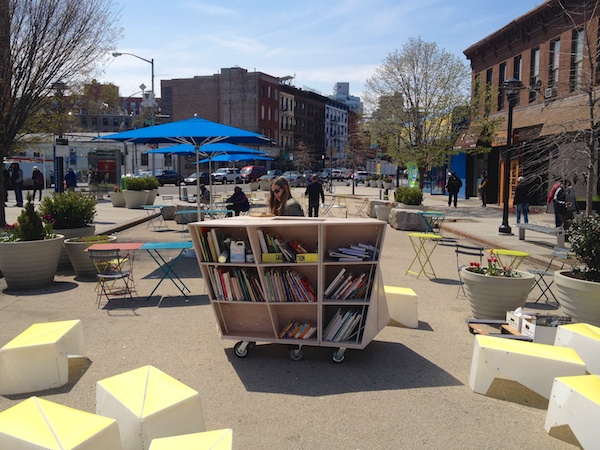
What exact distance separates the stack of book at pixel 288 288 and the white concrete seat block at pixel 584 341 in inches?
96.0

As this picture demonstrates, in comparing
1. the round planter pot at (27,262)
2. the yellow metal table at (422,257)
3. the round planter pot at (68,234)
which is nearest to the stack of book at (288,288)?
the yellow metal table at (422,257)

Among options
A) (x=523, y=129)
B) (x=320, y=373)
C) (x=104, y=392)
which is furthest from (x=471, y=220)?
(x=104, y=392)

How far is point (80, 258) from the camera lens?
30.7 feet

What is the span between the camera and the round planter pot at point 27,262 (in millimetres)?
8359

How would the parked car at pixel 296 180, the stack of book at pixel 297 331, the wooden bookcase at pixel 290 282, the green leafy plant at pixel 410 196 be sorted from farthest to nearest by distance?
the parked car at pixel 296 180
the green leafy plant at pixel 410 196
the stack of book at pixel 297 331
the wooden bookcase at pixel 290 282

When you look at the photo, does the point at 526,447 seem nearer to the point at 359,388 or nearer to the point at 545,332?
the point at 359,388

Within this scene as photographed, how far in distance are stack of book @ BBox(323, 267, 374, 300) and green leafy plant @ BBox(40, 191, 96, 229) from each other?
23.3ft

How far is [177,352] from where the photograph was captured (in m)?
5.68

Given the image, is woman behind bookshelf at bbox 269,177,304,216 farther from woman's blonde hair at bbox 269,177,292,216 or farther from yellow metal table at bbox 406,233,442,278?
yellow metal table at bbox 406,233,442,278

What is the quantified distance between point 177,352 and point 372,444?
103 inches

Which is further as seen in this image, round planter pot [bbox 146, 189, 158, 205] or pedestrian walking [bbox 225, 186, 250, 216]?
round planter pot [bbox 146, 189, 158, 205]

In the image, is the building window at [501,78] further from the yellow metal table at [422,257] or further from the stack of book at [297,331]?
the stack of book at [297,331]

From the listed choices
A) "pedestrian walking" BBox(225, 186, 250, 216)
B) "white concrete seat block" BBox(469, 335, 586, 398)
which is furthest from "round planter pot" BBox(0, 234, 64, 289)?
"pedestrian walking" BBox(225, 186, 250, 216)

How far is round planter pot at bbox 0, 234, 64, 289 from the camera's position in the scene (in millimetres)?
8359
